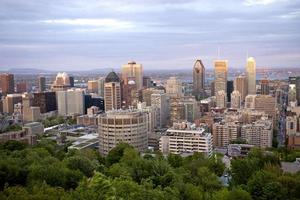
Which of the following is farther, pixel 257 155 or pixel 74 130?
pixel 74 130

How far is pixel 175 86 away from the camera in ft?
135

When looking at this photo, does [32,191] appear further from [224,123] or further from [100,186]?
[224,123]

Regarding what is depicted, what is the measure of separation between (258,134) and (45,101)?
19.9 metres

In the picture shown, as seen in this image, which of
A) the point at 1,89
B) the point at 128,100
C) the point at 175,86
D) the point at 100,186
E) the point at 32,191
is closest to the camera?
the point at 100,186

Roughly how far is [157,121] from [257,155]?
14727 millimetres

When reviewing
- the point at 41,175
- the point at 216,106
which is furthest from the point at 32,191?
the point at 216,106

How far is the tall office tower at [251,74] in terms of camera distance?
43.3m

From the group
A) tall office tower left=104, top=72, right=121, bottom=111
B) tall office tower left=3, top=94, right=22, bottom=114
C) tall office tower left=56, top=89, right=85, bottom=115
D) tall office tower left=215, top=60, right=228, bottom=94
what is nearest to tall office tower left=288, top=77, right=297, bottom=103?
tall office tower left=215, top=60, right=228, bottom=94

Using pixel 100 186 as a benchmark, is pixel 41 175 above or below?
below

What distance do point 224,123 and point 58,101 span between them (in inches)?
683

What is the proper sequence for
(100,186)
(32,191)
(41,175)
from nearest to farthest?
(100,186)
(32,191)
(41,175)

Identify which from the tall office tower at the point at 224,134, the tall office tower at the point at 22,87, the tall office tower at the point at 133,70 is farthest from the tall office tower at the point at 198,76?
the tall office tower at the point at 224,134

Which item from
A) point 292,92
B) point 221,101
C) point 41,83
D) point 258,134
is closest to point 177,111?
point 258,134

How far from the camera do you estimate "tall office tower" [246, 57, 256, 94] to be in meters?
43.3
